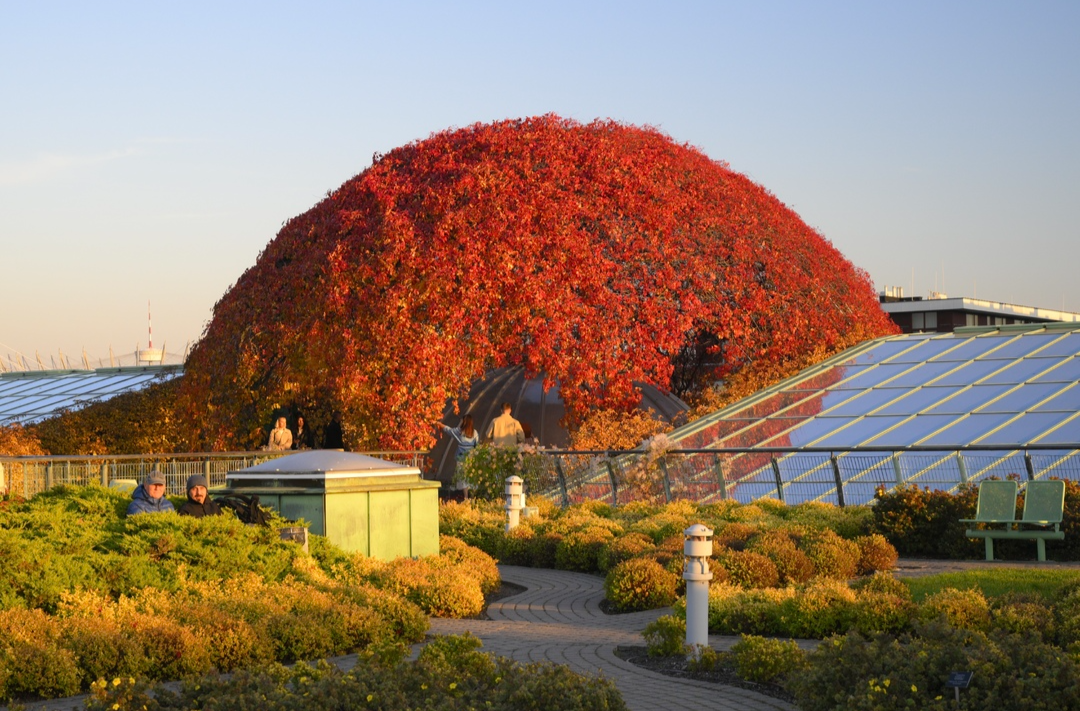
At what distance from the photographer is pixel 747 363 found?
2706 cm

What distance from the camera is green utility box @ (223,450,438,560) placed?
12.5 m

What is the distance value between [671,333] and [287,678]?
1910 cm

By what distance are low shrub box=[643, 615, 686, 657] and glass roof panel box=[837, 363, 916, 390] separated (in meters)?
15.0

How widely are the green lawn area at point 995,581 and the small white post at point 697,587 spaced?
3254 mm

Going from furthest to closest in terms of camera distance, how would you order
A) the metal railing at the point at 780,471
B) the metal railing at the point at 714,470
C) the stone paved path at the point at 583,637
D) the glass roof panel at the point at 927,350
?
the glass roof panel at the point at 927,350 < the metal railing at the point at 780,471 < the metal railing at the point at 714,470 < the stone paved path at the point at 583,637

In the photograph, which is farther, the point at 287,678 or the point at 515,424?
the point at 515,424

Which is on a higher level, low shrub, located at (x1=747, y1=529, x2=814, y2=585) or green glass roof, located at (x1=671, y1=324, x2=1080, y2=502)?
green glass roof, located at (x1=671, y1=324, x2=1080, y2=502)

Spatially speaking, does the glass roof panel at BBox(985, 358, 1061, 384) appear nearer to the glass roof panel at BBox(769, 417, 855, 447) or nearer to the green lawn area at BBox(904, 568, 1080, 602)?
the glass roof panel at BBox(769, 417, 855, 447)

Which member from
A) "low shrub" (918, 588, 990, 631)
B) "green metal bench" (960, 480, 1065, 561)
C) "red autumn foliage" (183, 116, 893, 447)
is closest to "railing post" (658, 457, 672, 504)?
"red autumn foliage" (183, 116, 893, 447)

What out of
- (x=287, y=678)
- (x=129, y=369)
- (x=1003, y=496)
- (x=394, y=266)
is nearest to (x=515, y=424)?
(x=394, y=266)

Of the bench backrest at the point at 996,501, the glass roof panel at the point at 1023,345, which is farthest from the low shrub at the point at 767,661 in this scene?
the glass roof panel at the point at 1023,345

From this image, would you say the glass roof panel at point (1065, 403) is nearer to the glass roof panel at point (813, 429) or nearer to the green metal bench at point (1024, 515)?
the glass roof panel at point (813, 429)

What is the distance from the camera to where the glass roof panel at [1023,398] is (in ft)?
65.4

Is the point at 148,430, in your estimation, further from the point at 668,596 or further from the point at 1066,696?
the point at 1066,696
